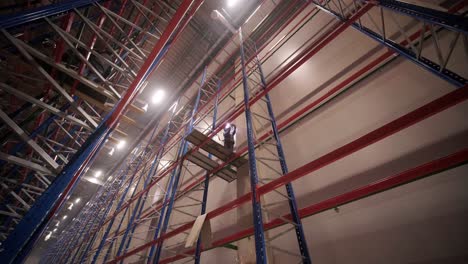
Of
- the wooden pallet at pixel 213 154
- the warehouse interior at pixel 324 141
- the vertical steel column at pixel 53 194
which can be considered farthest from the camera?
the wooden pallet at pixel 213 154

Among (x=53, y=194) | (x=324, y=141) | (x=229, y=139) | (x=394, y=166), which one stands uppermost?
(x=229, y=139)

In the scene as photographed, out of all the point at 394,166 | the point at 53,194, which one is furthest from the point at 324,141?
the point at 53,194

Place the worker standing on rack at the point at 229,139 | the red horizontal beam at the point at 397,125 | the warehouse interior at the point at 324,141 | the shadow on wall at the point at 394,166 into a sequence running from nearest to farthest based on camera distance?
the red horizontal beam at the point at 397,125
the warehouse interior at the point at 324,141
the shadow on wall at the point at 394,166
the worker standing on rack at the point at 229,139

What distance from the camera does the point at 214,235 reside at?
19.7 feet

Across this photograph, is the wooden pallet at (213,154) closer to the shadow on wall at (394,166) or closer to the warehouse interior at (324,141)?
the warehouse interior at (324,141)

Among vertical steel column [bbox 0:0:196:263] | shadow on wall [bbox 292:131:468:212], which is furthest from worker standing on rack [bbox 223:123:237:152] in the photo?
vertical steel column [bbox 0:0:196:263]

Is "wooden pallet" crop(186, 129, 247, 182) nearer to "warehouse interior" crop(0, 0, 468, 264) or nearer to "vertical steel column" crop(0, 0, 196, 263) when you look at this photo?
"warehouse interior" crop(0, 0, 468, 264)

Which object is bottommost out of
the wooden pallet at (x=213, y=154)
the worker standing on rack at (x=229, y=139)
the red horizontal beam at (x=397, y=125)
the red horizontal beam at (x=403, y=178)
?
the red horizontal beam at (x=403, y=178)

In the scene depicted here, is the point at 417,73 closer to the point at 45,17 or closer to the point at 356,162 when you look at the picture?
the point at 356,162

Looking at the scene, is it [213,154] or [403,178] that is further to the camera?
[213,154]

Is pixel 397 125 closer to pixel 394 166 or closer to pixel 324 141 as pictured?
pixel 394 166

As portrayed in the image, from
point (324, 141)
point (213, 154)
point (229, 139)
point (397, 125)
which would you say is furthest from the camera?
point (229, 139)

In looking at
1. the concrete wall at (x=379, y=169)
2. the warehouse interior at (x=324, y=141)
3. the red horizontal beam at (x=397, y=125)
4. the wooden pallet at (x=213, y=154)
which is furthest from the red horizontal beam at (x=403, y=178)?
the wooden pallet at (x=213, y=154)

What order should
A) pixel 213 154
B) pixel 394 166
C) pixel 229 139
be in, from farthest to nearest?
pixel 229 139 → pixel 213 154 → pixel 394 166
